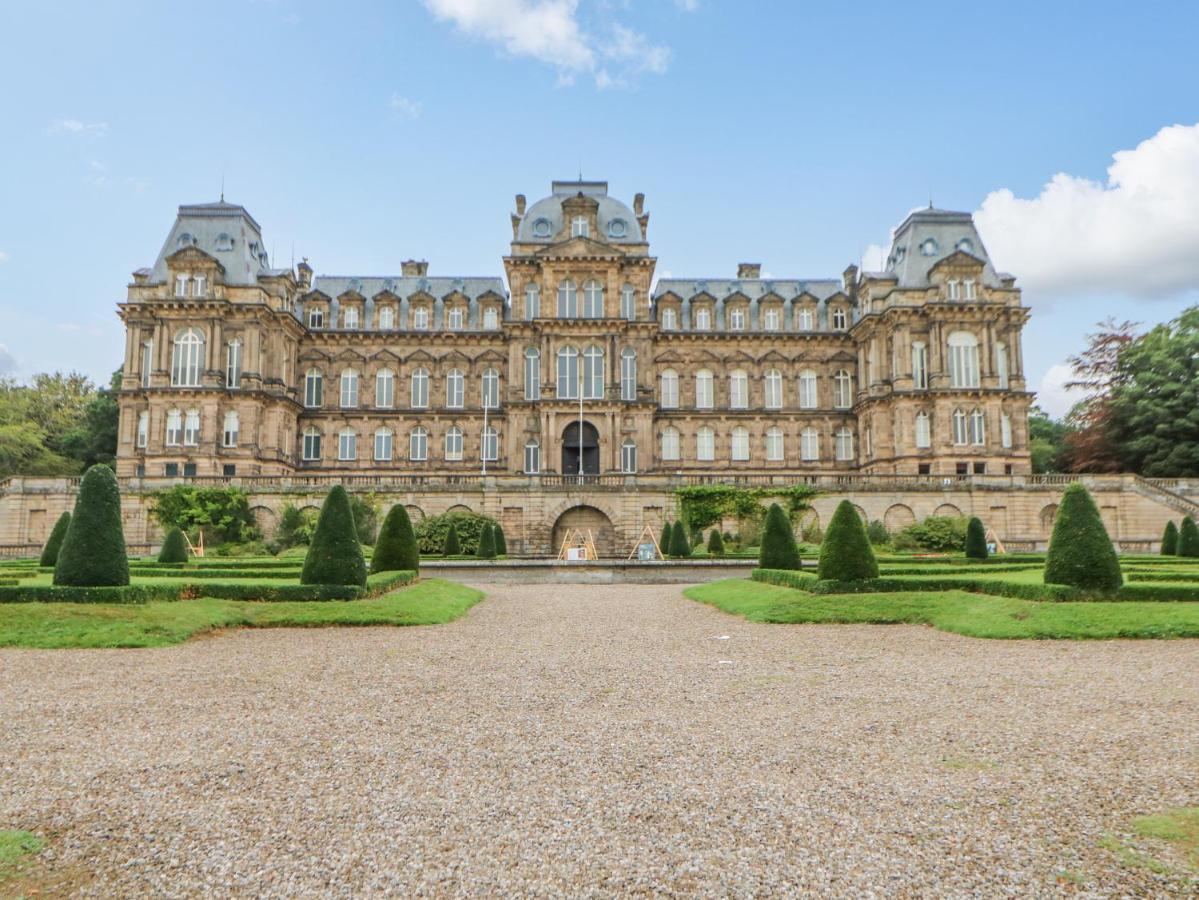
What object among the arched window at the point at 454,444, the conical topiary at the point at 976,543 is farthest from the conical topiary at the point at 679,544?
the arched window at the point at 454,444

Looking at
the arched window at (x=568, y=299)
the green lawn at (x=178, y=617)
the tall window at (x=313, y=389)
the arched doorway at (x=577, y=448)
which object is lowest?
the green lawn at (x=178, y=617)

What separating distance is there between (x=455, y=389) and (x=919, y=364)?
29.3 m

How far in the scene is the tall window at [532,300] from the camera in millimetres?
51344

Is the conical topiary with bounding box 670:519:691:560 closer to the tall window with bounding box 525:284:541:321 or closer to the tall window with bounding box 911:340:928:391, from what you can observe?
the tall window with bounding box 525:284:541:321

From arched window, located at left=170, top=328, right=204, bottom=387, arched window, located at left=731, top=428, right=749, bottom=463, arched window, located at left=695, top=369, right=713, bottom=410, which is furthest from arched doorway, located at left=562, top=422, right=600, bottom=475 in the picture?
arched window, located at left=170, top=328, right=204, bottom=387

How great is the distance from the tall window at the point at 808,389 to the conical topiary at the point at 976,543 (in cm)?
2671

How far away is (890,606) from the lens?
16625 mm

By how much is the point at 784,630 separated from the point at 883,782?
923cm

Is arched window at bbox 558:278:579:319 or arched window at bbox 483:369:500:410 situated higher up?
arched window at bbox 558:278:579:319

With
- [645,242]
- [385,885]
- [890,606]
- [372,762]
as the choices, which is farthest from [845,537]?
[645,242]

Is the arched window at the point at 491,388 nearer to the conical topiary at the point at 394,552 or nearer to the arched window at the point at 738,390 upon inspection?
the arched window at the point at 738,390

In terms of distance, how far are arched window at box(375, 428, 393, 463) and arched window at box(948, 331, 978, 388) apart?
116ft

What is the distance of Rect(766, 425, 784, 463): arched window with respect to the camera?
177ft

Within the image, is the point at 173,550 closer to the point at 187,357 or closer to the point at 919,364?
the point at 187,357
